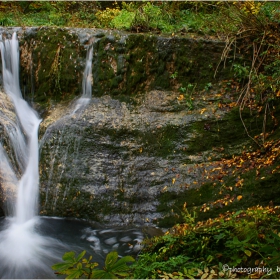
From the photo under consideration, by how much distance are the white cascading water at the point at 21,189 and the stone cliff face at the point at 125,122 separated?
20cm

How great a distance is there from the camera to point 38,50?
6969 mm

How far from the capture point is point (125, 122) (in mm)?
5977

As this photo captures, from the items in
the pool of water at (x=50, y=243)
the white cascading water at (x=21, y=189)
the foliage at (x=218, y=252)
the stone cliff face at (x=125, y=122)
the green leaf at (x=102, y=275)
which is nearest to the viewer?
the green leaf at (x=102, y=275)

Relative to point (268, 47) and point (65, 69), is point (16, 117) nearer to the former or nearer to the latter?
point (65, 69)

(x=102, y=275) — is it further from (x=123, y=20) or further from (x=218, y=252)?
(x=123, y=20)

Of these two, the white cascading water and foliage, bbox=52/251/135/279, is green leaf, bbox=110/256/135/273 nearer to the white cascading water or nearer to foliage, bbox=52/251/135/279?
foliage, bbox=52/251/135/279

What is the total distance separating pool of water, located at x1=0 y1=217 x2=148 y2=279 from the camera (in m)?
4.11

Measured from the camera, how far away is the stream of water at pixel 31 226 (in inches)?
169

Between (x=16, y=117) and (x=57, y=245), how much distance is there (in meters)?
2.85

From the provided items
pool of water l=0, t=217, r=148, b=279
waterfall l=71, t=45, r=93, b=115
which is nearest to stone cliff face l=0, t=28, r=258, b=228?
waterfall l=71, t=45, r=93, b=115

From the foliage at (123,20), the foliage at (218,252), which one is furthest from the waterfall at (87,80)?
the foliage at (218,252)

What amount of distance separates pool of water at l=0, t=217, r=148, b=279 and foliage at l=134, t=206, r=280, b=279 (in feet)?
3.96

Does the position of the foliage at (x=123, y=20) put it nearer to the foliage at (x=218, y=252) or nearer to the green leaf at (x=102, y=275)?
the foliage at (x=218, y=252)

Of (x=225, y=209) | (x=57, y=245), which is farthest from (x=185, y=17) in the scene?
(x=57, y=245)
